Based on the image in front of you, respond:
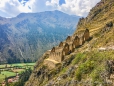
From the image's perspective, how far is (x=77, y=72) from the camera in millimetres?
52000

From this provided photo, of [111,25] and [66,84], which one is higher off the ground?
[111,25]

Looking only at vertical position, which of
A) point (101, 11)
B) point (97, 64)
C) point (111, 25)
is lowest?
point (97, 64)

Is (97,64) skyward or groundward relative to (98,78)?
skyward

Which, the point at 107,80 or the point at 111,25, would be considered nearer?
the point at 107,80

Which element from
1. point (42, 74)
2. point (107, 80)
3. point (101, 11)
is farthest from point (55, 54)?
point (101, 11)

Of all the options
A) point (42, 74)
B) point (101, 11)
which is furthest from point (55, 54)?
point (101, 11)

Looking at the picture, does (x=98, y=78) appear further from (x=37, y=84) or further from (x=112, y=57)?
(x=37, y=84)

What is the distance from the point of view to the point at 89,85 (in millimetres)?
45438

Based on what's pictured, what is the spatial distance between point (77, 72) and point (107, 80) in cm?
1100

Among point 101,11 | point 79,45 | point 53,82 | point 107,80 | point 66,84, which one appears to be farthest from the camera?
point 101,11

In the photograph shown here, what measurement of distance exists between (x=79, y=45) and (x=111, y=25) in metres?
15.2

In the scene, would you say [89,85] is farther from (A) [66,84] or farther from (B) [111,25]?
(B) [111,25]

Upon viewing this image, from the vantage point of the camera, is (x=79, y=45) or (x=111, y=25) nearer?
(x=111, y=25)

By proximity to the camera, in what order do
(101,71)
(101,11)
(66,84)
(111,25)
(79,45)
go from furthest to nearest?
(101,11) < (79,45) < (111,25) < (66,84) < (101,71)
